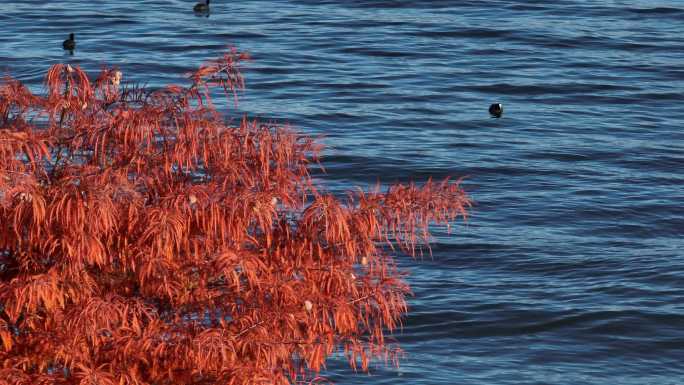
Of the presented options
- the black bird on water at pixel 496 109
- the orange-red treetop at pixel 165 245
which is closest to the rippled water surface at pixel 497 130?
the black bird on water at pixel 496 109

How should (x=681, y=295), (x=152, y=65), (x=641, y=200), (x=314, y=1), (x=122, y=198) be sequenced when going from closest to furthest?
(x=122, y=198), (x=681, y=295), (x=641, y=200), (x=152, y=65), (x=314, y=1)

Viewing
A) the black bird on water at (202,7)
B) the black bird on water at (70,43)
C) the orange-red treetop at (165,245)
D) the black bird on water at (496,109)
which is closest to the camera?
the orange-red treetop at (165,245)

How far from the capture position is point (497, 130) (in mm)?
38219

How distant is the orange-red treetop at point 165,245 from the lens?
11.3 m

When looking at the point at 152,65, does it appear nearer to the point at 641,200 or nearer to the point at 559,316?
the point at 641,200

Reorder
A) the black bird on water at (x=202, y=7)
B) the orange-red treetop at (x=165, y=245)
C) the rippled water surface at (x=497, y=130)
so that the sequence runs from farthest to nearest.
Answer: the black bird on water at (x=202, y=7) < the rippled water surface at (x=497, y=130) < the orange-red treetop at (x=165, y=245)

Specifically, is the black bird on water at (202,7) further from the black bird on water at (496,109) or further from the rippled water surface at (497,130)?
the black bird on water at (496,109)

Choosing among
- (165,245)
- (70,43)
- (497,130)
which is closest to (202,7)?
(70,43)

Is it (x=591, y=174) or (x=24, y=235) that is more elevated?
(x=24, y=235)

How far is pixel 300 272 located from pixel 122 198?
5.60 ft

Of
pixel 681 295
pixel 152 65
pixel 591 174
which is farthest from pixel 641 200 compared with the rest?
pixel 152 65

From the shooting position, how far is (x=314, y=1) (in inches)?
2141

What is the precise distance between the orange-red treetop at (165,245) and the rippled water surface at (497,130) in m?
10.0

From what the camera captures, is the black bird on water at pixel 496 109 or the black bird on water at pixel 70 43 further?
the black bird on water at pixel 70 43
